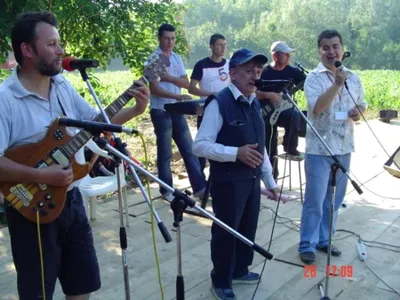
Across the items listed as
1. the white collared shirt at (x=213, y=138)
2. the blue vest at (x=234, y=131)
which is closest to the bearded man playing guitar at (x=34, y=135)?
the white collared shirt at (x=213, y=138)

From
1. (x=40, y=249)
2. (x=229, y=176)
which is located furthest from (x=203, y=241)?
(x=40, y=249)

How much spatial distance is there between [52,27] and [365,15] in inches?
2414

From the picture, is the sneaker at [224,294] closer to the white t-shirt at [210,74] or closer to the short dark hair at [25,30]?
the short dark hair at [25,30]

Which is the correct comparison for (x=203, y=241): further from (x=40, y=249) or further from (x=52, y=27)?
(x=52, y=27)

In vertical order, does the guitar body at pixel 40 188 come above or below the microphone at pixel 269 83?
below

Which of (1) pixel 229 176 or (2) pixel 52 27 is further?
(1) pixel 229 176

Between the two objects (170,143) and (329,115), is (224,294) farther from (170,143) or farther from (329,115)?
(170,143)

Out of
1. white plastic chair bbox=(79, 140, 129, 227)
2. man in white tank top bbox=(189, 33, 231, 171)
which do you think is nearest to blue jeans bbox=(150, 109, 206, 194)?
man in white tank top bbox=(189, 33, 231, 171)

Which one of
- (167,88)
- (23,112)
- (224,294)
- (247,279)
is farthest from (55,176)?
(167,88)

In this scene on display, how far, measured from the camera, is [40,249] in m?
2.27

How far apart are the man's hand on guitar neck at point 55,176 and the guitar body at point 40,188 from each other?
0.06 meters

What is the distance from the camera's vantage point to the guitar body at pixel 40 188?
228cm

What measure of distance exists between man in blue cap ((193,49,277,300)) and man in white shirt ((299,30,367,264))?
727mm

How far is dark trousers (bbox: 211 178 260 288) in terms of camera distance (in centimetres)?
321
